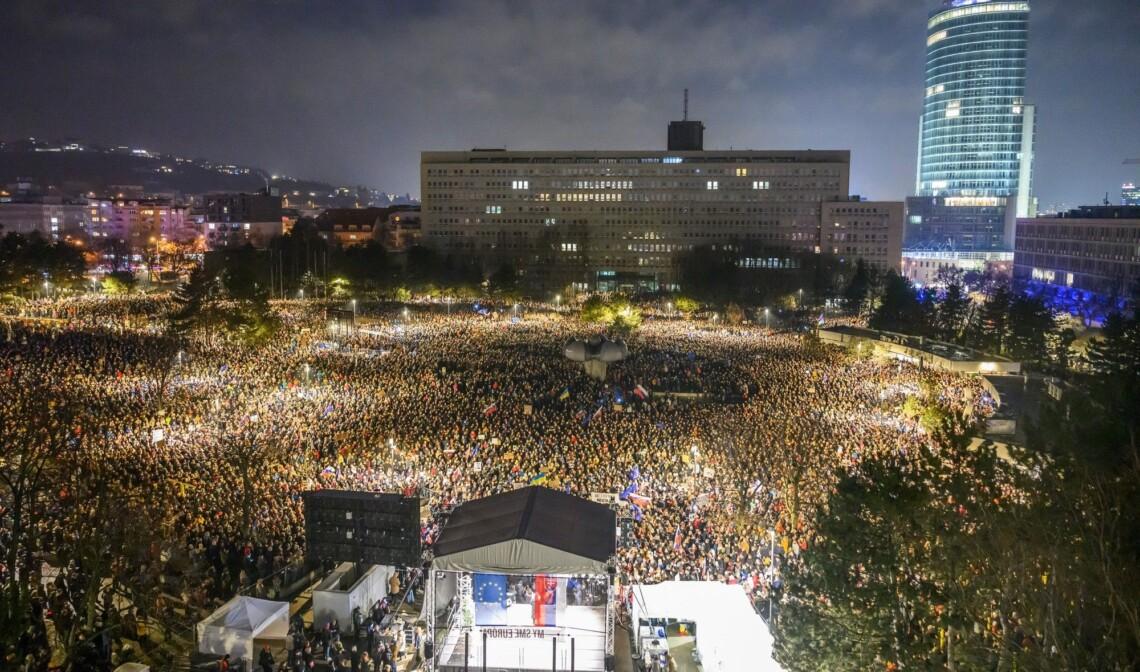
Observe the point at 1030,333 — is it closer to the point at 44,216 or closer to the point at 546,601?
the point at 546,601

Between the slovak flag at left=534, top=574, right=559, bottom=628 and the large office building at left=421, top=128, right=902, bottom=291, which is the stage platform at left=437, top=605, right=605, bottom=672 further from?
the large office building at left=421, top=128, right=902, bottom=291

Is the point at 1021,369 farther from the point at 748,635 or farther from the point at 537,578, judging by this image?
the point at 537,578

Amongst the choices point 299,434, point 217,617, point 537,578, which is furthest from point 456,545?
point 299,434

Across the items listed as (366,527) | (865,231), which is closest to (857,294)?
(865,231)

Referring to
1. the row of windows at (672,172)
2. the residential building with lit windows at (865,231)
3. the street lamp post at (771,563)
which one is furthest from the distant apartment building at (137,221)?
the street lamp post at (771,563)

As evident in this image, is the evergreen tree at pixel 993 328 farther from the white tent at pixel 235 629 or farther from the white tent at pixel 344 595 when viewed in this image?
the white tent at pixel 235 629

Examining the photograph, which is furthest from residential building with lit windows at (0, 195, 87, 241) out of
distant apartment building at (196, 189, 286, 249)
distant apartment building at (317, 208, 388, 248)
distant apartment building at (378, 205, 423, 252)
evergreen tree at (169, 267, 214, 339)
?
evergreen tree at (169, 267, 214, 339)
